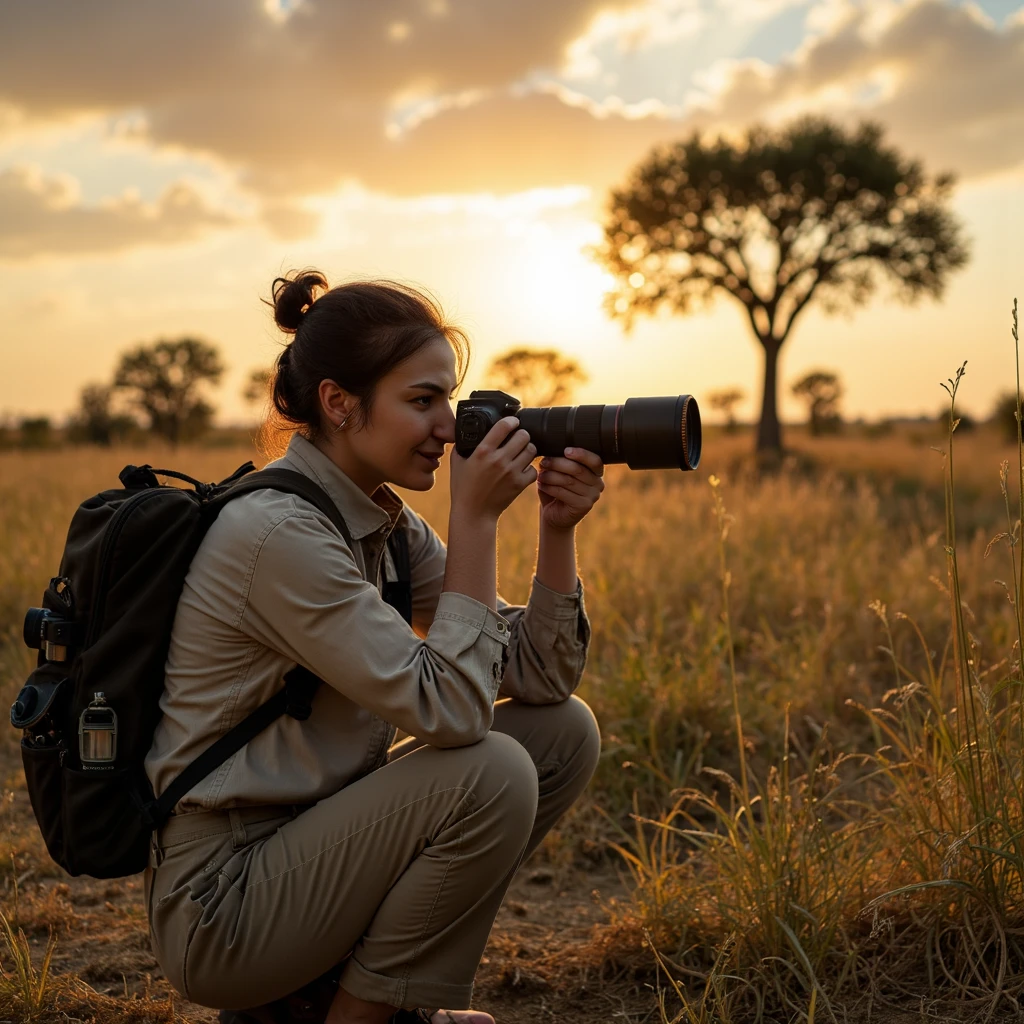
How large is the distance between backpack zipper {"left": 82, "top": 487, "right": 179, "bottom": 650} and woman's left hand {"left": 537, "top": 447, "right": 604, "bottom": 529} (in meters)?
0.79

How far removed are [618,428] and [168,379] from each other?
134 ft

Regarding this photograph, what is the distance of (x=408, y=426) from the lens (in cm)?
202

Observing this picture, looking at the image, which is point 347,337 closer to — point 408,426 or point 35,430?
point 408,426

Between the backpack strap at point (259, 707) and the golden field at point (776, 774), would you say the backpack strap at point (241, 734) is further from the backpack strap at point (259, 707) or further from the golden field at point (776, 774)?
the golden field at point (776, 774)

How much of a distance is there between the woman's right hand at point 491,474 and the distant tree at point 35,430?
26182 millimetres

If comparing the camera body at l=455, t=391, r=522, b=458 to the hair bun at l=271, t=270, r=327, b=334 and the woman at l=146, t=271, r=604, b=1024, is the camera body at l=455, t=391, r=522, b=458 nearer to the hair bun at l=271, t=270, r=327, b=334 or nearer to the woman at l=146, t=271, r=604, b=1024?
the woman at l=146, t=271, r=604, b=1024

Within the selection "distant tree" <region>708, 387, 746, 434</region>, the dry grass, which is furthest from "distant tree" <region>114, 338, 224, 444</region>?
the dry grass

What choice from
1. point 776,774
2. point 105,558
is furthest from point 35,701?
point 776,774

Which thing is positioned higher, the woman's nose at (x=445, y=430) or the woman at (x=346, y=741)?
the woman's nose at (x=445, y=430)

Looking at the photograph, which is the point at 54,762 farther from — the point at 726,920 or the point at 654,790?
the point at 654,790

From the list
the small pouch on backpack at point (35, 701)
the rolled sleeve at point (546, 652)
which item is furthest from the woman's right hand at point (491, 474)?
the small pouch on backpack at point (35, 701)

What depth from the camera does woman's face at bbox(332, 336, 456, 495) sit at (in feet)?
6.58

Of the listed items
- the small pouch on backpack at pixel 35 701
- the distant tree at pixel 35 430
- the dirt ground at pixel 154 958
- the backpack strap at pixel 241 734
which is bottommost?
the dirt ground at pixel 154 958

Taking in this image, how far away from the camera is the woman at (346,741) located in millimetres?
1805
